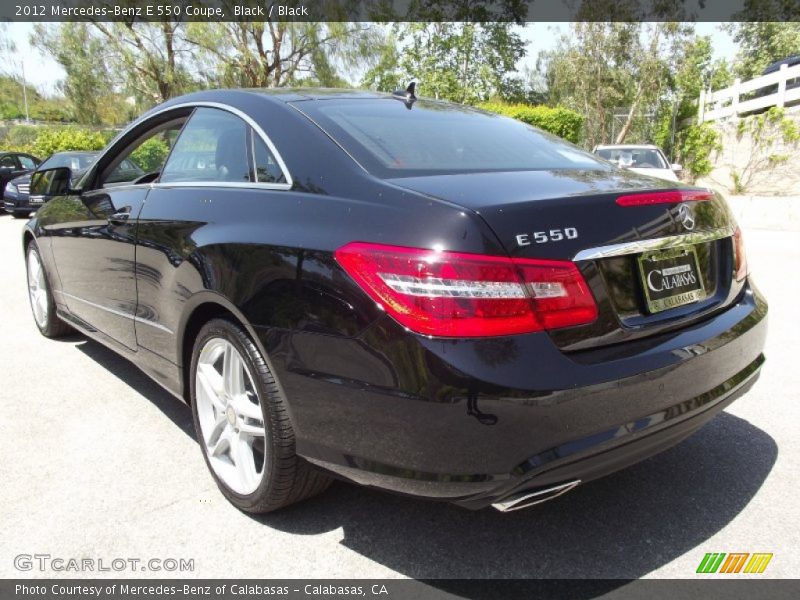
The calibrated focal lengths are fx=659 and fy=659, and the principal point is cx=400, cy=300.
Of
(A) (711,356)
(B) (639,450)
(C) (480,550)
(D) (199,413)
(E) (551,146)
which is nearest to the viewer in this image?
(B) (639,450)

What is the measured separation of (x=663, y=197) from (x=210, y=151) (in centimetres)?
192

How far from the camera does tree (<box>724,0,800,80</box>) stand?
34219mm

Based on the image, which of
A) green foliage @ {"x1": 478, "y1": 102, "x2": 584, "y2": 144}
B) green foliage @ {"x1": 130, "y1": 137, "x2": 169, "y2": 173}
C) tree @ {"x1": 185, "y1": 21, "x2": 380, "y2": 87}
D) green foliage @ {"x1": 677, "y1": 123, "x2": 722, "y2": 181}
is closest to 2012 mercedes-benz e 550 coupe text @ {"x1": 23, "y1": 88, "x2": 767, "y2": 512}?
green foliage @ {"x1": 130, "y1": 137, "x2": 169, "y2": 173}

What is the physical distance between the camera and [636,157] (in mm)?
13711

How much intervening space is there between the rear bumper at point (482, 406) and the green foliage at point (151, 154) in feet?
5.86

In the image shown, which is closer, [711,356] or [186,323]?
[711,356]

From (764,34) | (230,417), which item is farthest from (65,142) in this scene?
(764,34)

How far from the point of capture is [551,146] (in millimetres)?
3008

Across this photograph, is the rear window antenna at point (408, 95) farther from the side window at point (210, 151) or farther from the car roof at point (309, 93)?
the side window at point (210, 151)

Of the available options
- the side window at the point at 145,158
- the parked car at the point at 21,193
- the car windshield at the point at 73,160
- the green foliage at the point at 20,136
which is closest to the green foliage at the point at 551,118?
the car windshield at the point at 73,160

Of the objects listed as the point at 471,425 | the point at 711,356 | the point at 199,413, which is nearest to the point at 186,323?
the point at 199,413

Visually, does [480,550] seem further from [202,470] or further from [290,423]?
[202,470]

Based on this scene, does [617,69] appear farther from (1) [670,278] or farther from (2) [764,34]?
(1) [670,278]

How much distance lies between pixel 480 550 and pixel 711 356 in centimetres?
104
